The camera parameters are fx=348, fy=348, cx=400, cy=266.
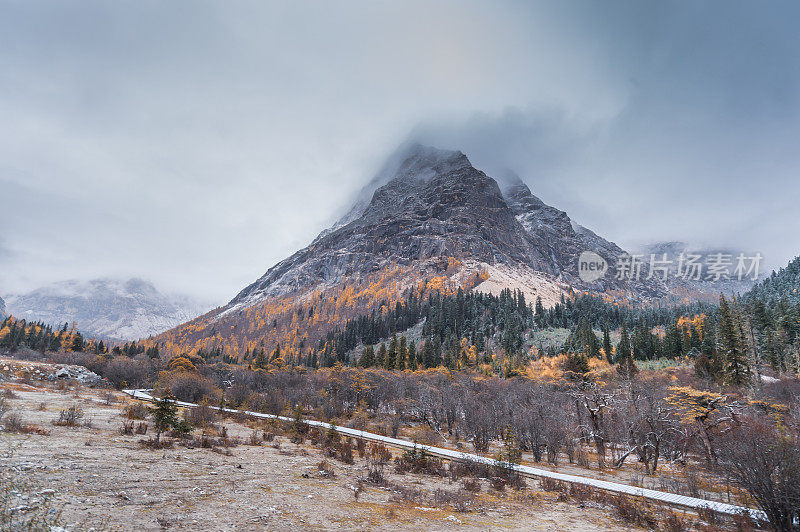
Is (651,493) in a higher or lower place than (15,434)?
lower

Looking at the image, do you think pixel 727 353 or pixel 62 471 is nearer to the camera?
pixel 62 471

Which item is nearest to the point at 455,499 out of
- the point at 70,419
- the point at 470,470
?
the point at 470,470

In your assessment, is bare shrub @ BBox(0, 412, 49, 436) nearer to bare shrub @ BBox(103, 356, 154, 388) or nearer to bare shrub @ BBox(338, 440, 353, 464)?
bare shrub @ BBox(338, 440, 353, 464)

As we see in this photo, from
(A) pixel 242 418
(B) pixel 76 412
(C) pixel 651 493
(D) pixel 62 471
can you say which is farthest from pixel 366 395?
(D) pixel 62 471

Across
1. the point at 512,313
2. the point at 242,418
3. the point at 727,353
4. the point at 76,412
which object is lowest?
the point at 242,418

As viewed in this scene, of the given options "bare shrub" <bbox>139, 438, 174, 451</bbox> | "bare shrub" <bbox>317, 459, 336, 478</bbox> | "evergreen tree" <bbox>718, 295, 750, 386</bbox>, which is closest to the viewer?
"bare shrub" <bbox>317, 459, 336, 478</bbox>

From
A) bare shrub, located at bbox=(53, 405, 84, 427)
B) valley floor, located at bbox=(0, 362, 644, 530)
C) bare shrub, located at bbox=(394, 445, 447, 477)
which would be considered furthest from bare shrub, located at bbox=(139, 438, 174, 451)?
bare shrub, located at bbox=(394, 445, 447, 477)

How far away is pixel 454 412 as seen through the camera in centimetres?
3120

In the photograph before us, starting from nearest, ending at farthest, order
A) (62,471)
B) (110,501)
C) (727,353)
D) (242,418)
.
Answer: (110,501), (62,471), (242,418), (727,353)

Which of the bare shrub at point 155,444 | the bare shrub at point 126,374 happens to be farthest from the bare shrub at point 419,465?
the bare shrub at point 126,374

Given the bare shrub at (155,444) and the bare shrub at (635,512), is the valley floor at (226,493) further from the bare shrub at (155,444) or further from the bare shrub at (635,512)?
the bare shrub at (635,512)

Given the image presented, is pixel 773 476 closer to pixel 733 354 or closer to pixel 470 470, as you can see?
pixel 470 470

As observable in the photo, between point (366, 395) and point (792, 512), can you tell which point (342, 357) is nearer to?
point (366, 395)

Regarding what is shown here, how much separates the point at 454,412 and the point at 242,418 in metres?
17.8
